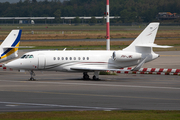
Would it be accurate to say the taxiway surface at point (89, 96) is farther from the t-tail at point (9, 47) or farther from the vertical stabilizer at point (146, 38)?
the t-tail at point (9, 47)

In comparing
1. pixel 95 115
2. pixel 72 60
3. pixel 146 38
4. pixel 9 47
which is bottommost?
pixel 95 115

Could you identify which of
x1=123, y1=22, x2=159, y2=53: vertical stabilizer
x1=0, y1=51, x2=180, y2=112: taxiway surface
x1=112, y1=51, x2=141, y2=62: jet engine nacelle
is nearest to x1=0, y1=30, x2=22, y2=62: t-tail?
x1=0, y1=51, x2=180, y2=112: taxiway surface

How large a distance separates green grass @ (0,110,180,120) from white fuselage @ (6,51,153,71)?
15.4 meters

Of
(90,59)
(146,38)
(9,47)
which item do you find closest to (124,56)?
(146,38)

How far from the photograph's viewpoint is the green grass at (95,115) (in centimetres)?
1609

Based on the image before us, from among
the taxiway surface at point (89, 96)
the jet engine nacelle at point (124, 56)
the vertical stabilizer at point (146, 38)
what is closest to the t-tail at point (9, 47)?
the taxiway surface at point (89, 96)

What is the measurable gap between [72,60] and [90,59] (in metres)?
1.78

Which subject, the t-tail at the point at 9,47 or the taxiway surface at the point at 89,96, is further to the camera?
the t-tail at the point at 9,47

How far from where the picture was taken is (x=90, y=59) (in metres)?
33.4

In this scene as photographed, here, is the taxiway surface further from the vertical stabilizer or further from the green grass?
the vertical stabilizer

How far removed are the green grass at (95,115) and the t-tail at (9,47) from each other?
76.7 ft

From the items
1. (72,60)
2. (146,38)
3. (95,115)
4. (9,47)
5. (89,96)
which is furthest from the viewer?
(9,47)

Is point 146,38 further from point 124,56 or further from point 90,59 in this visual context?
point 90,59

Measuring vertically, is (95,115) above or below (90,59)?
below
